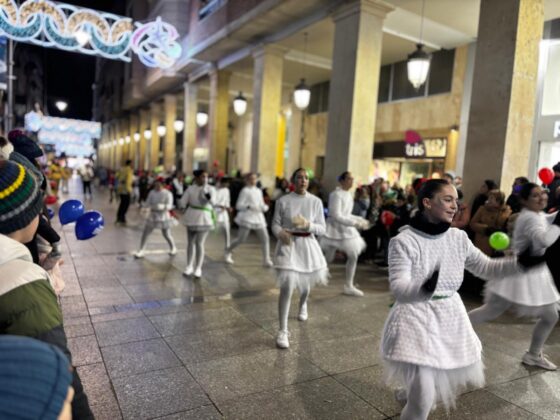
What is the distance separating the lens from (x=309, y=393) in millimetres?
3566

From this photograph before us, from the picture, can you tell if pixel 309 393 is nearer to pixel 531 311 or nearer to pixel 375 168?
pixel 531 311

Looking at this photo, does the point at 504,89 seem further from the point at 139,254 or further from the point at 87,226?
the point at 139,254

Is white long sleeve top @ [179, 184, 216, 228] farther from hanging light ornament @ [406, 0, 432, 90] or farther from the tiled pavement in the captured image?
hanging light ornament @ [406, 0, 432, 90]

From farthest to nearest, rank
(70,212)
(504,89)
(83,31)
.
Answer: (83,31), (504,89), (70,212)

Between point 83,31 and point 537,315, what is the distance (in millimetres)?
12247

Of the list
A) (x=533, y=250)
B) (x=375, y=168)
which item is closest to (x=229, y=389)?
(x=533, y=250)

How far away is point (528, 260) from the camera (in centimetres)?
287

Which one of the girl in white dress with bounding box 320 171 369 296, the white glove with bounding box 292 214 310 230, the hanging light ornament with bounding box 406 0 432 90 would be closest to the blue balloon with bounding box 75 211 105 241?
the white glove with bounding box 292 214 310 230

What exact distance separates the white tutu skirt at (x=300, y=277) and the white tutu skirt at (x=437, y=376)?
1.90 metres

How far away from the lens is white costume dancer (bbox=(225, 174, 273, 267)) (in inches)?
338

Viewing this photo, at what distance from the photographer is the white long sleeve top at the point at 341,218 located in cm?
632

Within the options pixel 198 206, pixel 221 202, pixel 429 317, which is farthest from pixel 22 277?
pixel 221 202

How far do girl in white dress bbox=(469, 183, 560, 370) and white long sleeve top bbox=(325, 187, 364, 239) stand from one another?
2440mm

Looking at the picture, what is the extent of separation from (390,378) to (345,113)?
24.6 ft
